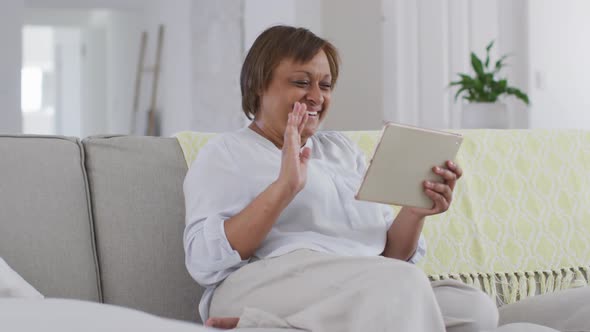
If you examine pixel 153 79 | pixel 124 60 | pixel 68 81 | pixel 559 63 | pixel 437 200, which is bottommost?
pixel 437 200

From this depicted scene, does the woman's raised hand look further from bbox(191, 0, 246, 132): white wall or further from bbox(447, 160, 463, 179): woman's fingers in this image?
bbox(191, 0, 246, 132): white wall

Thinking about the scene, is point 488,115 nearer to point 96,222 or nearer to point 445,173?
point 445,173

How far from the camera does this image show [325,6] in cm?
429

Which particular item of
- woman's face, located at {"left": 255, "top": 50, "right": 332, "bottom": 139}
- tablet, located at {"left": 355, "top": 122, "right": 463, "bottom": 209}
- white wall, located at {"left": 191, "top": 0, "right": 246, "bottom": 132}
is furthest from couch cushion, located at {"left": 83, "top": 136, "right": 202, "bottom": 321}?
white wall, located at {"left": 191, "top": 0, "right": 246, "bottom": 132}

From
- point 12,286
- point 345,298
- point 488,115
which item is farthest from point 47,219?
point 488,115

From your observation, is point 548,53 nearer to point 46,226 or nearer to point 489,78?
point 489,78

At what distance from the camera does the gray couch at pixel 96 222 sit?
159 centimetres

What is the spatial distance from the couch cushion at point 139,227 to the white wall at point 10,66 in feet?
11.3

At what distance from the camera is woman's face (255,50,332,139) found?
1692mm

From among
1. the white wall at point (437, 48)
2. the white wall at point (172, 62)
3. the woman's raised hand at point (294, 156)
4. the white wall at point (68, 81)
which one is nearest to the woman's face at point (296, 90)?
the woman's raised hand at point (294, 156)

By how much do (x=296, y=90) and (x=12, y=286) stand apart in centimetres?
66

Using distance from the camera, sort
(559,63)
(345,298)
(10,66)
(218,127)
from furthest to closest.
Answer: (218,127) → (10,66) → (559,63) → (345,298)

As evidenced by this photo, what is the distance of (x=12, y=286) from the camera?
1.32 m

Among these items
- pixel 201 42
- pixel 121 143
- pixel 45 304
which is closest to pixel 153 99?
pixel 201 42
